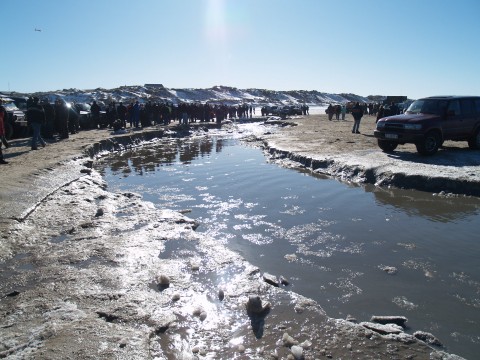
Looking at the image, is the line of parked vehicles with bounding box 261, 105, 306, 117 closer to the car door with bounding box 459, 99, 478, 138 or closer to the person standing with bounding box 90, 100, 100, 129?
the person standing with bounding box 90, 100, 100, 129

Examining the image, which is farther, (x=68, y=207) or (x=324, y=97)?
(x=324, y=97)

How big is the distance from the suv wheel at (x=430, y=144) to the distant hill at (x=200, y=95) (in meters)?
43.2

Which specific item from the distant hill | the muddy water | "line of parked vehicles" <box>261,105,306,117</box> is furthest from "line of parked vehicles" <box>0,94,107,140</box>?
"line of parked vehicles" <box>261,105,306,117</box>

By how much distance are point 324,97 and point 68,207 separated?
127996 mm

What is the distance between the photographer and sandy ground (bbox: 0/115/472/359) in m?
3.37

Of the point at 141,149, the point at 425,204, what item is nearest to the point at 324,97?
the point at 141,149

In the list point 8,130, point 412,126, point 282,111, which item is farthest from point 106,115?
point 282,111

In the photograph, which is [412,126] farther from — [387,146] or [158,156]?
[158,156]

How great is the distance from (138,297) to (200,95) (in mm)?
84546

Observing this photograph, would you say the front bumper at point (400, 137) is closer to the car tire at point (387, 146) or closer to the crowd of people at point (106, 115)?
the car tire at point (387, 146)

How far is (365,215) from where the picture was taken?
7.86 meters

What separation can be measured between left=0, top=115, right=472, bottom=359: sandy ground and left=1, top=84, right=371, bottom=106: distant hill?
45.6 m

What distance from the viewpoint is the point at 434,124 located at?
12078 millimetres

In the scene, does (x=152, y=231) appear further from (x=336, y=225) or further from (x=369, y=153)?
(x=369, y=153)
